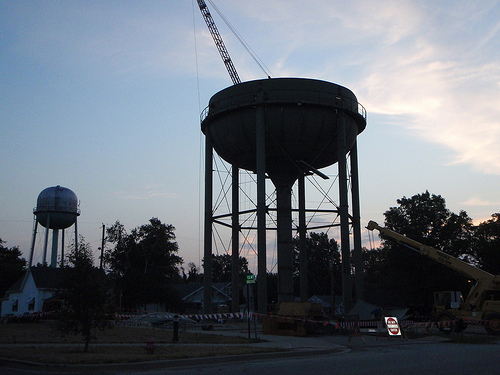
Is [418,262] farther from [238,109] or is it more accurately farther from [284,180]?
[238,109]

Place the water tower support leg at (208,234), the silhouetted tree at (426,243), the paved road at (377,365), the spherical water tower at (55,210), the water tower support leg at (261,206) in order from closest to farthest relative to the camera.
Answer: the paved road at (377,365)
the water tower support leg at (261,206)
the water tower support leg at (208,234)
the silhouetted tree at (426,243)
the spherical water tower at (55,210)

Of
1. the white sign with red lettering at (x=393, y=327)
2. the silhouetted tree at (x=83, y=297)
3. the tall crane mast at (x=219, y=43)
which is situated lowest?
the white sign with red lettering at (x=393, y=327)

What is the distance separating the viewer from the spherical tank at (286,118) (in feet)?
99.6

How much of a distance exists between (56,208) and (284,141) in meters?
28.9

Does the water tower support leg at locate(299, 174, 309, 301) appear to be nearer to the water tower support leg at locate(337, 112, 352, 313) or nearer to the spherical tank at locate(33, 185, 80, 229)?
the water tower support leg at locate(337, 112, 352, 313)

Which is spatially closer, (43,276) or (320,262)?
(43,276)

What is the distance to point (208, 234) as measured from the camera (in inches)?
1337

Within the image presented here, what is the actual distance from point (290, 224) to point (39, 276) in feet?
76.7

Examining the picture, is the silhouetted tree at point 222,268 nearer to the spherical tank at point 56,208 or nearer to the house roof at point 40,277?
the spherical tank at point 56,208

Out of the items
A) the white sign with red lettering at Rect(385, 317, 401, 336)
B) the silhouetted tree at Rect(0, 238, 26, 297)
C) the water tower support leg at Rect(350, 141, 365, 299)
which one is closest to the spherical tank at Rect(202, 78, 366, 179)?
the water tower support leg at Rect(350, 141, 365, 299)

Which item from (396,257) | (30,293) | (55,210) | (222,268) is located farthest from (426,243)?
(222,268)

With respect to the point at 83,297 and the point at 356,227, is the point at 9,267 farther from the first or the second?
the point at 83,297

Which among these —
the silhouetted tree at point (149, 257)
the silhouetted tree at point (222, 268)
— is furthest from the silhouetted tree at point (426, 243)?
the silhouetted tree at point (222, 268)

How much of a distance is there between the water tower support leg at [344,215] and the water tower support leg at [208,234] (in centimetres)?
842
